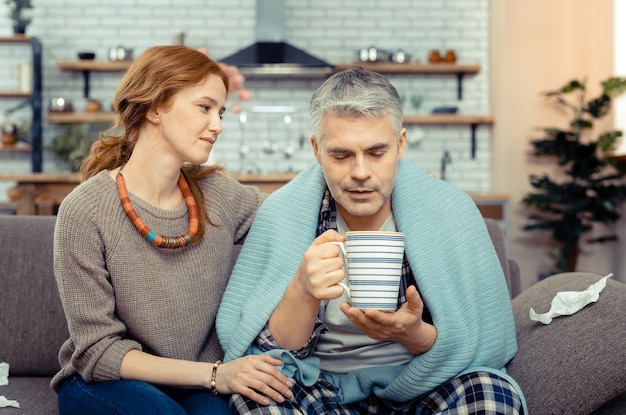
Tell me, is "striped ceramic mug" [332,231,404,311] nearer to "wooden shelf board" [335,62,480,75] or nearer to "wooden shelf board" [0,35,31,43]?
"wooden shelf board" [335,62,480,75]

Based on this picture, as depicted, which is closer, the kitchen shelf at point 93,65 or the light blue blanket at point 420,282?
the light blue blanket at point 420,282

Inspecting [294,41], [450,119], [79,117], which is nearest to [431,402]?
[450,119]

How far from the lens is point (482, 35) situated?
6270 mm

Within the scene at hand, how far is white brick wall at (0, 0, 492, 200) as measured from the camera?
240 inches

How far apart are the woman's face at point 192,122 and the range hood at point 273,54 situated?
4.11 meters

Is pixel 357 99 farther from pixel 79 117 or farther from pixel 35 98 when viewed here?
pixel 35 98

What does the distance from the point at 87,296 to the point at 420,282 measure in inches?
26.8

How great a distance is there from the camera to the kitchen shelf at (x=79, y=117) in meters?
5.82

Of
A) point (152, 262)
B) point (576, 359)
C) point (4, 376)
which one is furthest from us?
point (4, 376)

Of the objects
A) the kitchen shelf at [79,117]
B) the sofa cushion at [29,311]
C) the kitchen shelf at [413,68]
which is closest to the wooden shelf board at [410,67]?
the kitchen shelf at [413,68]

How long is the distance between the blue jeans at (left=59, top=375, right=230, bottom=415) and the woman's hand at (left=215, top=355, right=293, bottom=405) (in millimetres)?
50

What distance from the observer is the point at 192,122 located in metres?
1.55

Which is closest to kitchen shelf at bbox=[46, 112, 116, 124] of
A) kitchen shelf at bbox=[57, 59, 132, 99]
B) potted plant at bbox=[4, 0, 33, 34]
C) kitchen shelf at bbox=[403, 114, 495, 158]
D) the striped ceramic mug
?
kitchen shelf at bbox=[57, 59, 132, 99]

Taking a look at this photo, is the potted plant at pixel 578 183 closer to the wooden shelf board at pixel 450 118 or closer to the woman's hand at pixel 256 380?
the wooden shelf board at pixel 450 118
